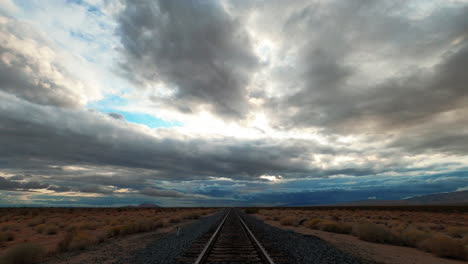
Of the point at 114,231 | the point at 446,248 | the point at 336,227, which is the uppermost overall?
the point at 446,248

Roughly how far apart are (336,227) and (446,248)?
956 cm

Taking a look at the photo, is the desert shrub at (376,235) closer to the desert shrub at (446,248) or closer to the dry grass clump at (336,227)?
the desert shrub at (446,248)

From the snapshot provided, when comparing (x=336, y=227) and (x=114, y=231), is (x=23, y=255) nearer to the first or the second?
(x=114, y=231)

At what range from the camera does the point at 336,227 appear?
2028 centimetres

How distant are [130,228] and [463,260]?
19.9 m

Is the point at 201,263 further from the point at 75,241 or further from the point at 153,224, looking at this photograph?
the point at 153,224

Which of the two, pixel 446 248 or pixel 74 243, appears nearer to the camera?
pixel 446 248

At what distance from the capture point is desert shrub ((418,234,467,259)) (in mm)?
10864

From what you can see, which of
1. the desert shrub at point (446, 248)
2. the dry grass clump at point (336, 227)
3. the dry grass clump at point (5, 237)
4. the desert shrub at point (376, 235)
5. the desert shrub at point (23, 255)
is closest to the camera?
the desert shrub at point (23, 255)

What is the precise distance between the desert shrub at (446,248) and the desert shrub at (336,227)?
25.5 feet

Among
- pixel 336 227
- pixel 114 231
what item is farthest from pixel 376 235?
pixel 114 231

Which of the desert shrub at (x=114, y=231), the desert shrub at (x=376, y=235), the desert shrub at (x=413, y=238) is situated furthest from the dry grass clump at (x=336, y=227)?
the desert shrub at (x=114, y=231)

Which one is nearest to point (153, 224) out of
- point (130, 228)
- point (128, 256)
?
point (130, 228)

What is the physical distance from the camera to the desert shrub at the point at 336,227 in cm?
1961
